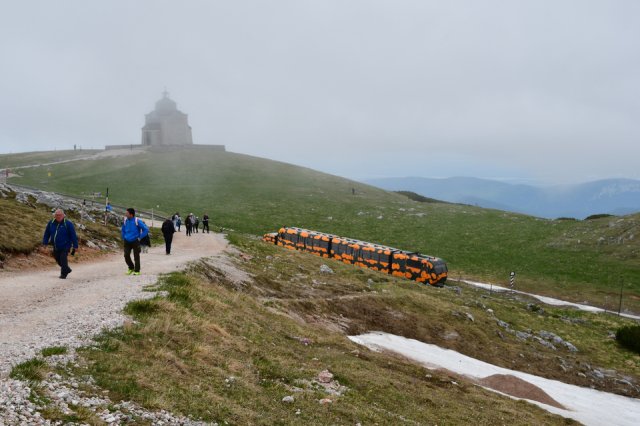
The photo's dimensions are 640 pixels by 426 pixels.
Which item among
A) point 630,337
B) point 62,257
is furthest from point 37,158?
point 630,337

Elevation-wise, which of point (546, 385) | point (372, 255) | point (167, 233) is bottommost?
point (546, 385)

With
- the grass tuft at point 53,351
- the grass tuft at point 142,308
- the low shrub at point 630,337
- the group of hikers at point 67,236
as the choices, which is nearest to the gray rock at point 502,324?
the low shrub at point 630,337

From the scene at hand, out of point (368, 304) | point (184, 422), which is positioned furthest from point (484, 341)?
point (184, 422)

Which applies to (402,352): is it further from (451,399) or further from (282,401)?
(282,401)

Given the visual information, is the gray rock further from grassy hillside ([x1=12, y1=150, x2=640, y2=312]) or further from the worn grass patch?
grassy hillside ([x1=12, y1=150, x2=640, y2=312])

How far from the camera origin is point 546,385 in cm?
2506

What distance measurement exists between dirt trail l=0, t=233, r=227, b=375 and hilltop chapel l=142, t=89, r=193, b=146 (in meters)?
121

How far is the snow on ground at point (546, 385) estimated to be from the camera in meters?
21.6

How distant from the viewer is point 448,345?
28344mm

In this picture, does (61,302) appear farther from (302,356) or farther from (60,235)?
(302,356)

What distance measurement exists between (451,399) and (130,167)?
10582cm

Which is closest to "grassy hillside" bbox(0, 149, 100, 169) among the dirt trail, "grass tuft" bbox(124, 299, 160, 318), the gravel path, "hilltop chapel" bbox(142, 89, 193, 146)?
"hilltop chapel" bbox(142, 89, 193, 146)

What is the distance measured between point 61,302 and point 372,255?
35997mm

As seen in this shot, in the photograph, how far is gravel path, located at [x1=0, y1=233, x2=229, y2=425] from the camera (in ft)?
26.6
